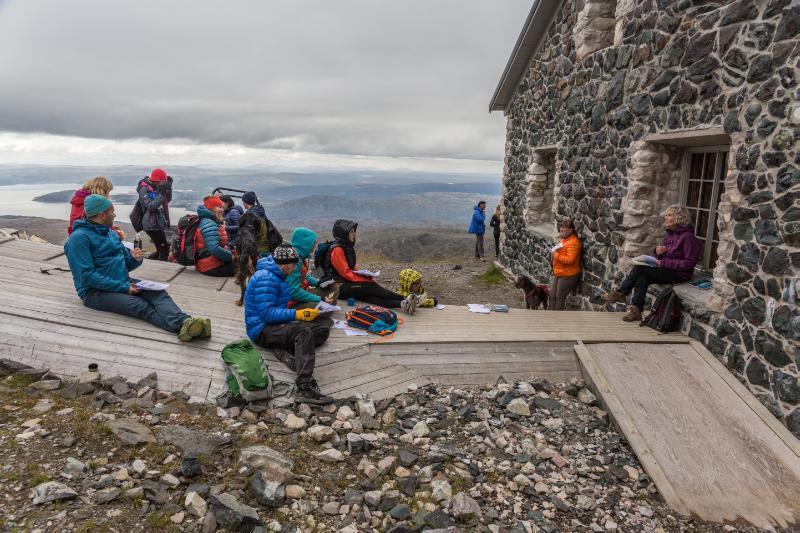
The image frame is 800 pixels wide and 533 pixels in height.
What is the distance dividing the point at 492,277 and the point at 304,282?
9003 mm

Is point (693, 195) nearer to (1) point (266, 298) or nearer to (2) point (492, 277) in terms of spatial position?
(1) point (266, 298)

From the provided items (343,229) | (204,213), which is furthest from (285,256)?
(204,213)

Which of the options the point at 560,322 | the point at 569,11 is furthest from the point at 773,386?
the point at 569,11

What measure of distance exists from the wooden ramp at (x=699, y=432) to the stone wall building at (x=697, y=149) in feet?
1.04

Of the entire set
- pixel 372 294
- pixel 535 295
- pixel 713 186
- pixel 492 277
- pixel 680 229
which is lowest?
pixel 492 277

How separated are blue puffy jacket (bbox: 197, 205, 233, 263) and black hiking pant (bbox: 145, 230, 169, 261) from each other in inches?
60.1

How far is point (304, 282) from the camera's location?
729 centimetres

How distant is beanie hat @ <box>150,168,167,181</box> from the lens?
9.67m

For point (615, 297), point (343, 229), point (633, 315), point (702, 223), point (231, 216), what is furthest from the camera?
point (231, 216)

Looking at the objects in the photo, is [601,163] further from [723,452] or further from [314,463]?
[314,463]

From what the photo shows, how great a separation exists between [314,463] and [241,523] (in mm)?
986

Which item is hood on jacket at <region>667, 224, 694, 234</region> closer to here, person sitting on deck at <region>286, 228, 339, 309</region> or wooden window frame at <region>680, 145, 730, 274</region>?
wooden window frame at <region>680, 145, 730, 274</region>

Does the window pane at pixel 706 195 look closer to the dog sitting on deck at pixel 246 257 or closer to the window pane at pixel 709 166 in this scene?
the window pane at pixel 709 166

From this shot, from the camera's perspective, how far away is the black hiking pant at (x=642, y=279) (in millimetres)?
7078
